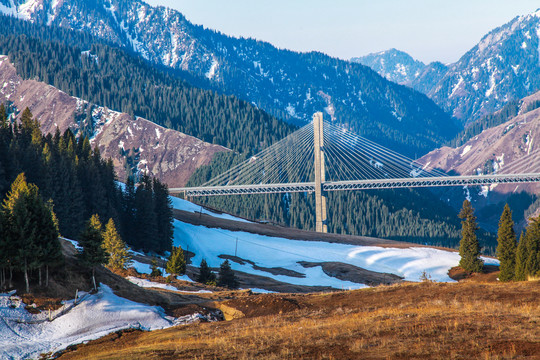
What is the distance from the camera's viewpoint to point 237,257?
91062mm

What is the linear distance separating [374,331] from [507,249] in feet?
143

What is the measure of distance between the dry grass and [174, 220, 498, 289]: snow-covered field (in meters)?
43.2

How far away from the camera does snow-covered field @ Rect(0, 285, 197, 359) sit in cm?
2878

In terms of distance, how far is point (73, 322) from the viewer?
106ft

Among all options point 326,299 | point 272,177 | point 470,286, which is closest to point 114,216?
point 326,299

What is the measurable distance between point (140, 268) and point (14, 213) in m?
29.2

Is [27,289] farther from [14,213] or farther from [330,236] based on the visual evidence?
[330,236]

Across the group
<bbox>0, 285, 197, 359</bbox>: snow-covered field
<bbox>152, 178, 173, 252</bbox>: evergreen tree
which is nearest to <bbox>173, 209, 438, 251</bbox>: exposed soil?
<bbox>152, 178, 173, 252</bbox>: evergreen tree

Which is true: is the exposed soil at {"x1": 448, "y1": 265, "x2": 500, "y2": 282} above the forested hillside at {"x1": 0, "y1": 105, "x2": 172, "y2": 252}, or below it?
below

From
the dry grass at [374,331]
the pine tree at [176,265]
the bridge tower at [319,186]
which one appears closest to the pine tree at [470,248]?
the pine tree at [176,265]

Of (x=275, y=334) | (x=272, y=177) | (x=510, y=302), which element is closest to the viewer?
(x=275, y=334)

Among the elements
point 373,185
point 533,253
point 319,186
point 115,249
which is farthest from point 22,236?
point 373,185

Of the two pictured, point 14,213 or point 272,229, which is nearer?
point 14,213

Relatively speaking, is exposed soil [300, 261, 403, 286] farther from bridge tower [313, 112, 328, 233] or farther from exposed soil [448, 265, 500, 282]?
bridge tower [313, 112, 328, 233]
